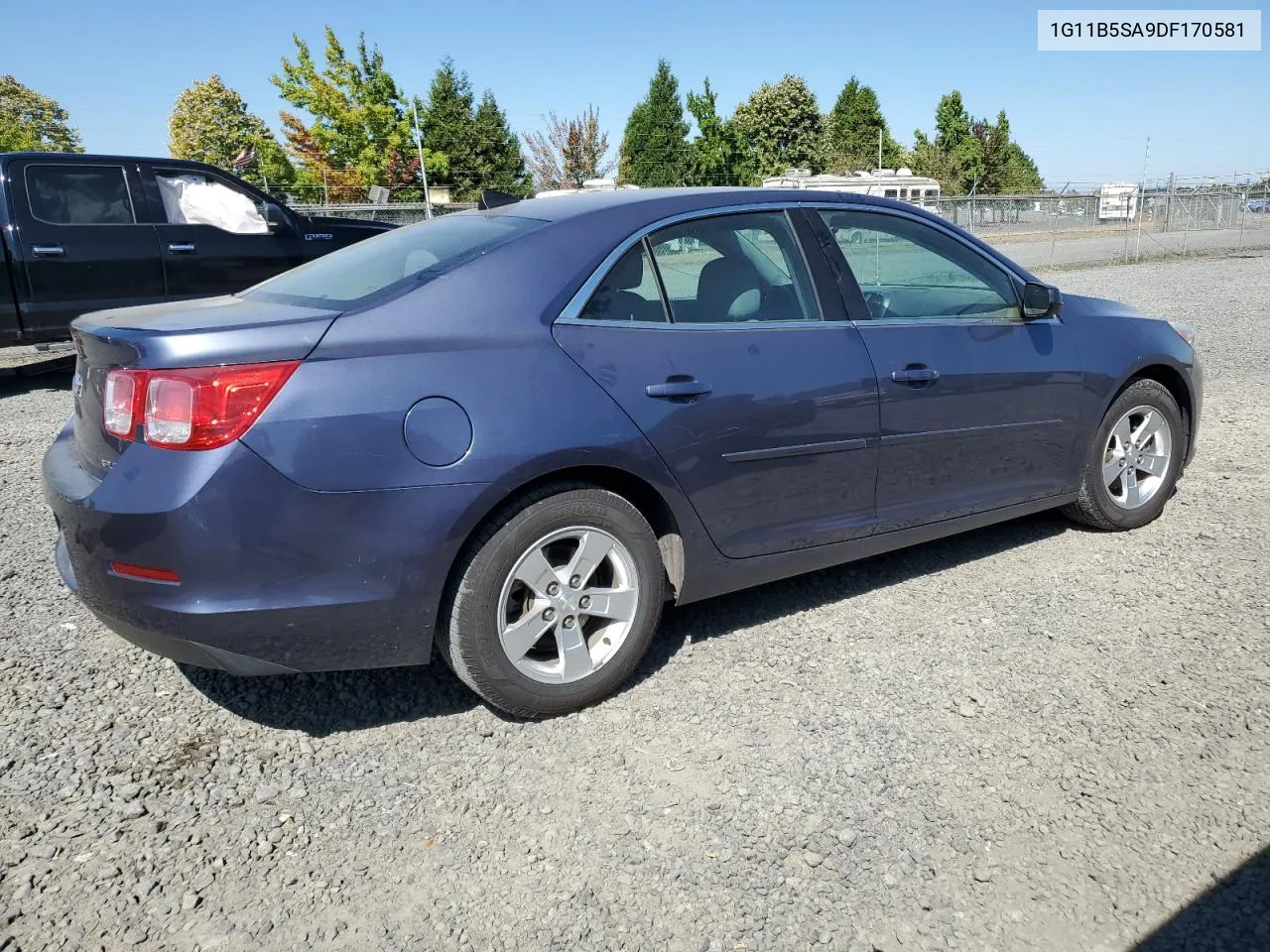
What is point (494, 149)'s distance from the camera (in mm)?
54281

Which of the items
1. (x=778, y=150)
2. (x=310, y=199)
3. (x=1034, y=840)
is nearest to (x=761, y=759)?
(x=1034, y=840)

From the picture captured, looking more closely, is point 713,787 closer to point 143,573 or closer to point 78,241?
point 143,573

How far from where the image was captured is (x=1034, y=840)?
249cm

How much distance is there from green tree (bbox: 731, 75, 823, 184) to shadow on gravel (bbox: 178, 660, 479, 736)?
5970 cm

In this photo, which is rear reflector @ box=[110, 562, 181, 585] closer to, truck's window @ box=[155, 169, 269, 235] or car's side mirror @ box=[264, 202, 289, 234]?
truck's window @ box=[155, 169, 269, 235]

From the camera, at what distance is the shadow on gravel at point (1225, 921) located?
2145 millimetres

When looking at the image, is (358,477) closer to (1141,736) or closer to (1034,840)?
(1034,840)

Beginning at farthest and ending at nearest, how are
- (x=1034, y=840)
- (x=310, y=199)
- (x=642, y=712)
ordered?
(x=310, y=199) < (x=642, y=712) < (x=1034, y=840)

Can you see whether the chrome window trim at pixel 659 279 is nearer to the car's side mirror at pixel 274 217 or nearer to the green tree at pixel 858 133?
the car's side mirror at pixel 274 217

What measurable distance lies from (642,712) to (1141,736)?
4.84ft

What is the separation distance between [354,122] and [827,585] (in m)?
49.2

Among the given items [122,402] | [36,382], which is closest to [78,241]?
[36,382]

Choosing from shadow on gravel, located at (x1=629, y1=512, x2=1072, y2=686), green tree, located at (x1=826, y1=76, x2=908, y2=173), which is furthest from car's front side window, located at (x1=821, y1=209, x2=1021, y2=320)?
green tree, located at (x1=826, y1=76, x2=908, y2=173)

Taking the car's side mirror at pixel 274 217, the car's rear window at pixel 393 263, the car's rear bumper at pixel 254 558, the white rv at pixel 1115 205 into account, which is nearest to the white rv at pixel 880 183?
the white rv at pixel 1115 205
